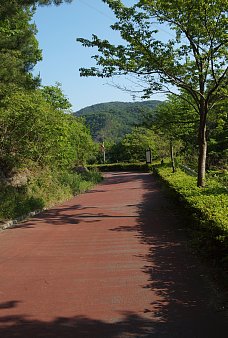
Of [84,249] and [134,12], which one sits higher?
[134,12]

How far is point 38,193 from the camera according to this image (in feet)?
50.5

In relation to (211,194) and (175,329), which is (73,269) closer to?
(175,329)

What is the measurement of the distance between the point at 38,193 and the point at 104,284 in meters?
9.98

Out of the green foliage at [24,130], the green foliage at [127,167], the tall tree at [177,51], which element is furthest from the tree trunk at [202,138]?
the green foliage at [127,167]

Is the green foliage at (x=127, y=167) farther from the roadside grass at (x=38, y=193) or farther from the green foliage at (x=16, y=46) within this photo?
the roadside grass at (x=38, y=193)

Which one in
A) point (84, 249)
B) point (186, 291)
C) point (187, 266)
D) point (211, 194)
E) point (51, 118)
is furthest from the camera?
point (51, 118)

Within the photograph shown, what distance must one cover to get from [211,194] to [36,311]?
614cm

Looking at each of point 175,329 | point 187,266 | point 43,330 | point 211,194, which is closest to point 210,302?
point 175,329

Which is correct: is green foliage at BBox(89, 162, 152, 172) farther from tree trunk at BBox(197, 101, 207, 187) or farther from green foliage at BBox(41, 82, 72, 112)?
tree trunk at BBox(197, 101, 207, 187)

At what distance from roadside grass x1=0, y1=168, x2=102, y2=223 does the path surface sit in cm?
170

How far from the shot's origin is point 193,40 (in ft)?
36.8

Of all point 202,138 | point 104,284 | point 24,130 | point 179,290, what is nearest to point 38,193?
point 24,130

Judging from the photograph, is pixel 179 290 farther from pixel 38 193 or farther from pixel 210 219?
pixel 38 193

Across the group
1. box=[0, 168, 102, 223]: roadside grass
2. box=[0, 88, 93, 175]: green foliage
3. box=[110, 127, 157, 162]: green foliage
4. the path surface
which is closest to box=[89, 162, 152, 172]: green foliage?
box=[110, 127, 157, 162]: green foliage
